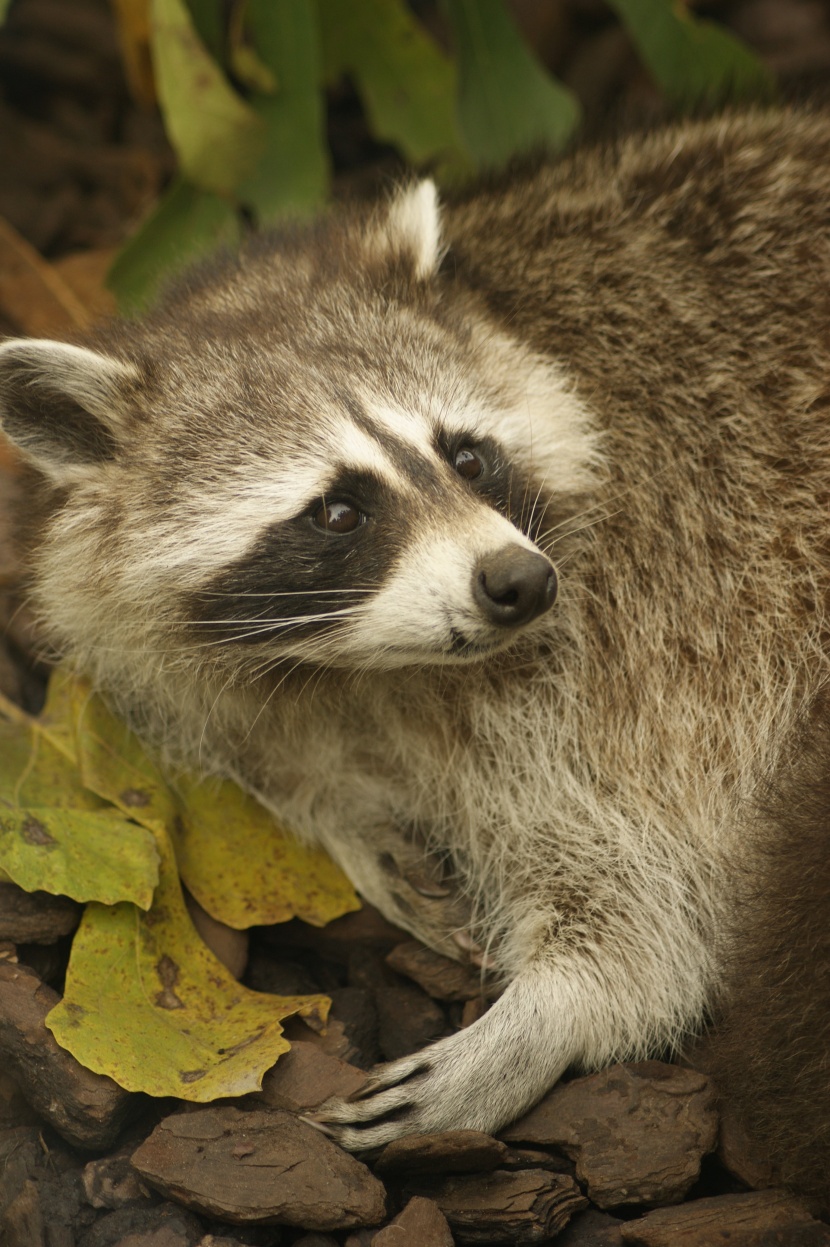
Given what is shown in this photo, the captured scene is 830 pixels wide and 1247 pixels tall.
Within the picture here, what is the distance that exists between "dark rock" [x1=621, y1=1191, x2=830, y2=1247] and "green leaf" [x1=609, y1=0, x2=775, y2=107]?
11.9 ft

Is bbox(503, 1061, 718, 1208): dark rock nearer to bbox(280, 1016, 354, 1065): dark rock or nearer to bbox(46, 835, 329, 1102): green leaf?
bbox(280, 1016, 354, 1065): dark rock

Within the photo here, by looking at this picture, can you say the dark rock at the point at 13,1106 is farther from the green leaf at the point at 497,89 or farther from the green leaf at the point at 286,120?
the green leaf at the point at 497,89

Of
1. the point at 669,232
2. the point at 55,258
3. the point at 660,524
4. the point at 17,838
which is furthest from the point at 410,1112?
the point at 55,258

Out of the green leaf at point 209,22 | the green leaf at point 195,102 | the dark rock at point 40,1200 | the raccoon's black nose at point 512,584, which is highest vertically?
the green leaf at point 209,22

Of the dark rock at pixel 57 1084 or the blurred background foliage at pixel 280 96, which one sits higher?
the blurred background foliage at pixel 280 96

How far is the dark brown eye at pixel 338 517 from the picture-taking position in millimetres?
2781

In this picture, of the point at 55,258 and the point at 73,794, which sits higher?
the point at 55,258

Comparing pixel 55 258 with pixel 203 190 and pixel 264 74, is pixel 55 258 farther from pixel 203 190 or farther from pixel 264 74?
pixel 264 74

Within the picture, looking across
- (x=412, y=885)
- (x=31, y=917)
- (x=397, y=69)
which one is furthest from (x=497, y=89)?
(x=31, y=917)

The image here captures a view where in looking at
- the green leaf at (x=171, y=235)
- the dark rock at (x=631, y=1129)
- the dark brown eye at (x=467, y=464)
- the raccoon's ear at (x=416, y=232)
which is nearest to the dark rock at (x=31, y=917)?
the dark rock at (x=631, y=1129)

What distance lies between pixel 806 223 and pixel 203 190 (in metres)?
2.18

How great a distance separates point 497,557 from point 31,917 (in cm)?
140

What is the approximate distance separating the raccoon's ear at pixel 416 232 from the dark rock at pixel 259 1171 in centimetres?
215

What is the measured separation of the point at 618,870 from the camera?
307 centimetres
